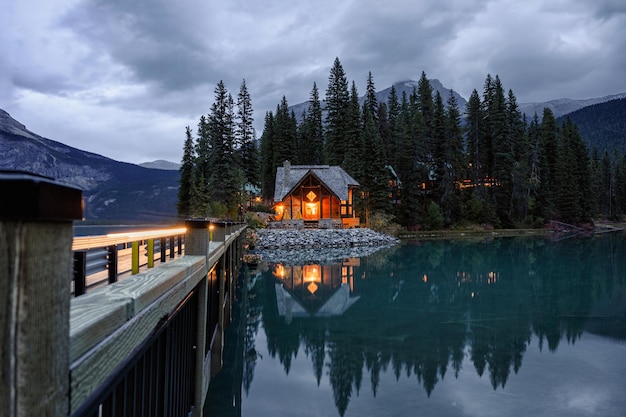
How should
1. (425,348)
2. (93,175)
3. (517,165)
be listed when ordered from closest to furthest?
(425,348) → (93,175) → (517,165)

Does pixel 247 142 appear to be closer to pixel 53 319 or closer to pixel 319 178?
pixel 319 178

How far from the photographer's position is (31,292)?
44.9 inches

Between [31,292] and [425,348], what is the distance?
9920 mm

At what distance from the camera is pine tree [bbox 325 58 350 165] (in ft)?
191

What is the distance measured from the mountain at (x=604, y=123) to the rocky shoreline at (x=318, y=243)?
160616mm

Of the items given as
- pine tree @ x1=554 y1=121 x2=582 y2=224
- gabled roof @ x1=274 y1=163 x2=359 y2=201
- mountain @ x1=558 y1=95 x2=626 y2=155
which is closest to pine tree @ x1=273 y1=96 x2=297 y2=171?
gabled roof @ x1=274 y1=163 x2=359 y2=201

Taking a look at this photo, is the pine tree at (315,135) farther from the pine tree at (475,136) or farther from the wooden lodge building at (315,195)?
the pine tree at (475,136)

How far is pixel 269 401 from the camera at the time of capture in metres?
7.62

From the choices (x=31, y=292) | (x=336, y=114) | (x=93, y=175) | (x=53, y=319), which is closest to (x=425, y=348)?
(x=53, y=319)

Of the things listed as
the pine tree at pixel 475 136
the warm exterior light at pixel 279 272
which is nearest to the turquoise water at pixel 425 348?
the warm exterior light at pixel 279 272

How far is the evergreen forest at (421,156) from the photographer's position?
5131 cm

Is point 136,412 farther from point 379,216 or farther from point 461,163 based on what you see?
point 461,163

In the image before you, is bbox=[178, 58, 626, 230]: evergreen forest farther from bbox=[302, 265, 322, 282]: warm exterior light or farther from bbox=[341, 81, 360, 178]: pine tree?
bbox=[302, 265, 322, 282]: warm exterior light

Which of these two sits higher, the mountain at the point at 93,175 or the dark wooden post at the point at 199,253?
the mountain at the point at 93,175
